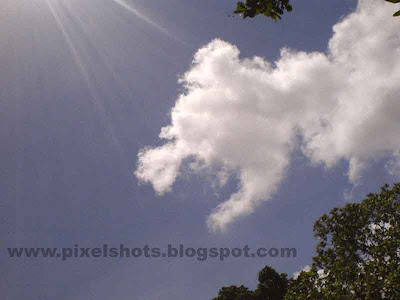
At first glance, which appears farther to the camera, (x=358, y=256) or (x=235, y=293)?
(x=235, y=293)

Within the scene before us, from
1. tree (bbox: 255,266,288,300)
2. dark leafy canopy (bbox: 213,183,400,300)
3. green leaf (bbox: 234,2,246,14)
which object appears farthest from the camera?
tree (bbox: 255,266,288,300)

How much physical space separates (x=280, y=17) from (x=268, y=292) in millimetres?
37770

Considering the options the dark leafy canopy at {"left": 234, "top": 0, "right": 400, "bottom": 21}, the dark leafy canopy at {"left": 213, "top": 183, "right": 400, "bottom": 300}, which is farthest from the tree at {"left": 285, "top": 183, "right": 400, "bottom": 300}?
the dark leafy canopy at {"left": 234, "top": 0, "right": 400, "bottom": 21}

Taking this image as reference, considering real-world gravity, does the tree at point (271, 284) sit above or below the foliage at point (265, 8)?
below

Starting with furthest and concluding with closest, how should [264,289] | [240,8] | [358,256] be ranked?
[264,289] < [358,256] < [240,8]

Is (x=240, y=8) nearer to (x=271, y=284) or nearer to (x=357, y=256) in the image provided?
(x=357, y=256)

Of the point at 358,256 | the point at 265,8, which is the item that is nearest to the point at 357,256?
the point at 358,256

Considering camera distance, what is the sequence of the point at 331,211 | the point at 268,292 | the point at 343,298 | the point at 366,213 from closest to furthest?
the point at 343,298
the point at 366,213
the point at 331,211
the point at 268,292

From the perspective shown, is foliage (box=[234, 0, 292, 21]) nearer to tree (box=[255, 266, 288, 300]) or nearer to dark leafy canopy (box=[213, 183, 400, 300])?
dark leafy canopy (box=[213, 183, 400, 300])

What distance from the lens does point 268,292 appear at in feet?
117

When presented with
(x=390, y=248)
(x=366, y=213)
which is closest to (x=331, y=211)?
(x=366, y=213)

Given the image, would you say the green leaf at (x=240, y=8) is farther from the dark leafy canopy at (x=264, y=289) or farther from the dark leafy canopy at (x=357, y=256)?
the dark leafy canopy at (x=264, y=289)

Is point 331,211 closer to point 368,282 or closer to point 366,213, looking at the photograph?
point 366,213

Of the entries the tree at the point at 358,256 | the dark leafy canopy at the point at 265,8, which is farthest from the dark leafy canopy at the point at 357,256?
the dark leafy canopy at the point at 265,8
